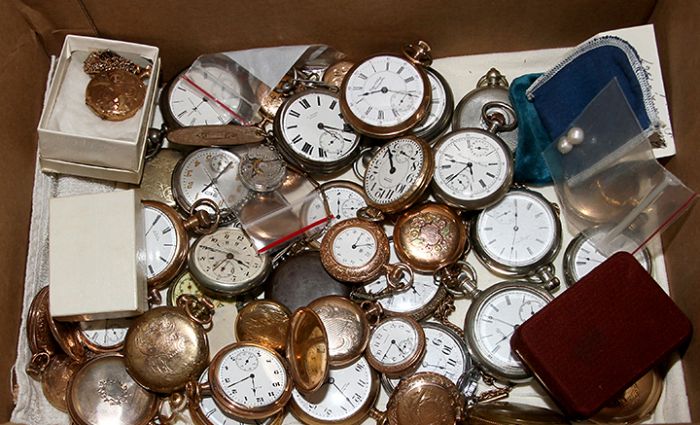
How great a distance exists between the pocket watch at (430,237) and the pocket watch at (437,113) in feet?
0.80

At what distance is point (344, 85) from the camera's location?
7.86 feet

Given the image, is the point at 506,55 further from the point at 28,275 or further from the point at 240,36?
the point at 28,275

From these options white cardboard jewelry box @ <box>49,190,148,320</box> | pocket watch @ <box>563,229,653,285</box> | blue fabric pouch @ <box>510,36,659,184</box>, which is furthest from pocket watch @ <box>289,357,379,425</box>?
blue fabric pouch @ <box>510,36,659,184</box>

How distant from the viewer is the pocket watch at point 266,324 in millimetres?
2266

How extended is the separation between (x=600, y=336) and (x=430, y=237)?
0.55m

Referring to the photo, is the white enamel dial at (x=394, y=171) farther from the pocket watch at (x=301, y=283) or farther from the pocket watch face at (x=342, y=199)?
the pocket watch at (x=301, y=283)

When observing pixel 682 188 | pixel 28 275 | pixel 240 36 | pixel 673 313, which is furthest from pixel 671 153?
pixel 28 275

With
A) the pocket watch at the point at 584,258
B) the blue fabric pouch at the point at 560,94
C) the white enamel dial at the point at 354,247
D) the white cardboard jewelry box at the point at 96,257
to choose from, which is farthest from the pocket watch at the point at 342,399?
the blue fabric pouch at the point at 560,94

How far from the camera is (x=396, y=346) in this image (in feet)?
7.30

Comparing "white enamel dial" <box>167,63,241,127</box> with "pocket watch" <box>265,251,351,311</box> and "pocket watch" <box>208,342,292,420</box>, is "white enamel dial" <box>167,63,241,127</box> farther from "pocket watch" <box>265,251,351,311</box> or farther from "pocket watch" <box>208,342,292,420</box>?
"pocket watch" <box>208,342,292,420</box>

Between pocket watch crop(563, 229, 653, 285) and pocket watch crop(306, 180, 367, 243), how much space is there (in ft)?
2.11

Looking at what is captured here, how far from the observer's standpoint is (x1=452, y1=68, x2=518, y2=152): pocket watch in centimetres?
248

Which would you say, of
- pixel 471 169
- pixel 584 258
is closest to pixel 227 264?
pixel 471 169

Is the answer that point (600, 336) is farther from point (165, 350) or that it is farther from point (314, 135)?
point (165, 350)
